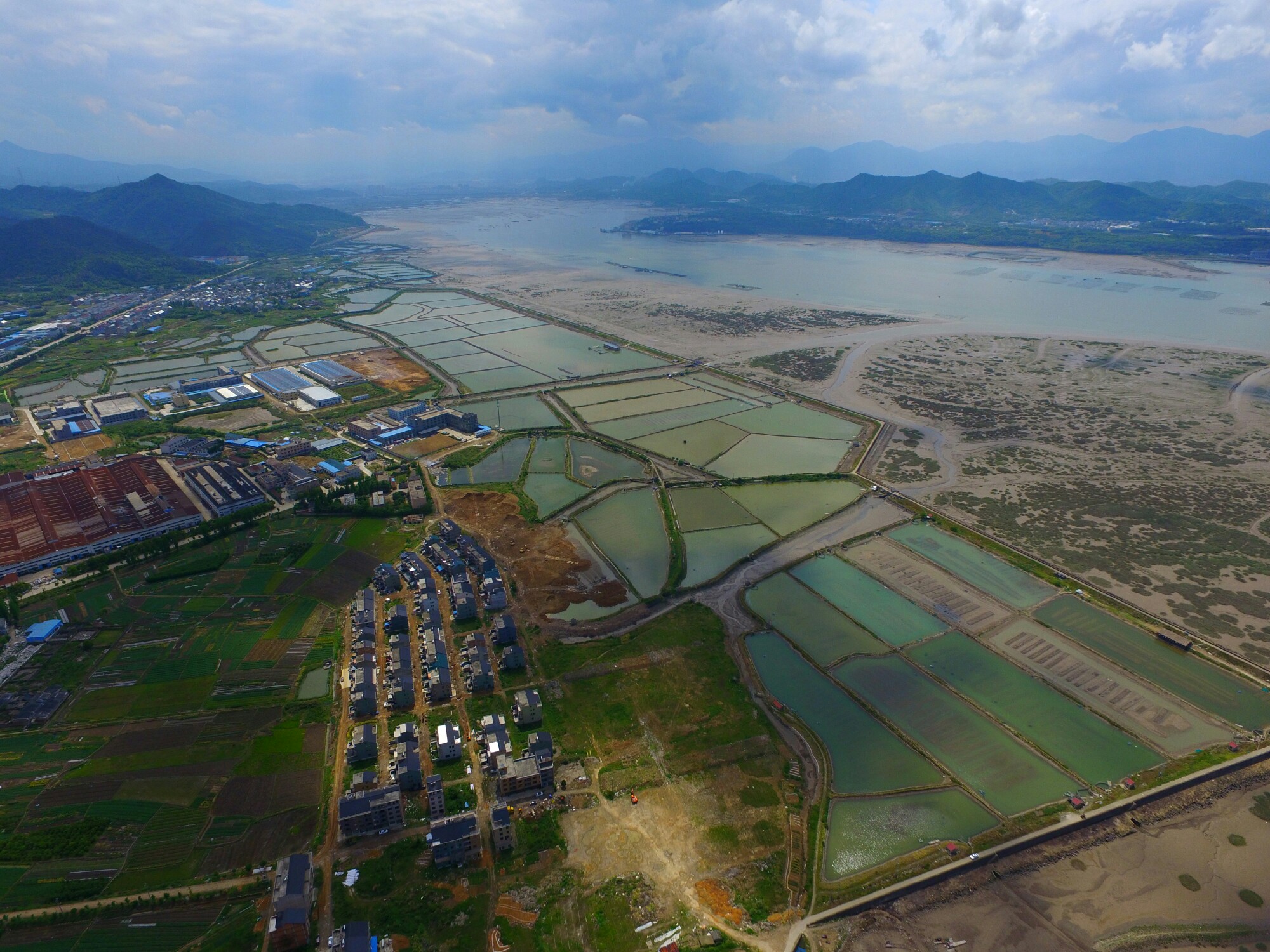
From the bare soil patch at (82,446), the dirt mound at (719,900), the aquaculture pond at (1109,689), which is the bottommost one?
the bare soil patch at (82,446)

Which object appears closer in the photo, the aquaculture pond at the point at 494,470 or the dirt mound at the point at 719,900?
the dirt mound at the point at 719,900

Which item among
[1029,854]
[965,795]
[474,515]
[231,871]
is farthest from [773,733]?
[474,515]

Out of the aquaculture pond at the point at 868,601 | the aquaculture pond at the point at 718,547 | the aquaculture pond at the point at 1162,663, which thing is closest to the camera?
the aquaculture pond at the point at 1162,663

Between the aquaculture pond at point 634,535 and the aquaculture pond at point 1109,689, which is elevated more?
the aquaculture pond at point 1109,689

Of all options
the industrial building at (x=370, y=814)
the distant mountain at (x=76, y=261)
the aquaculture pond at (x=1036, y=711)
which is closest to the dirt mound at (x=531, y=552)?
the industrial building at (x=370, y=814)

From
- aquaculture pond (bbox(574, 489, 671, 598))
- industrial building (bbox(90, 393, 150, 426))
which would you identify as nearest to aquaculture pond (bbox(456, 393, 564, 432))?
aquaculture pond (bbox(574, 489, 671, 598))

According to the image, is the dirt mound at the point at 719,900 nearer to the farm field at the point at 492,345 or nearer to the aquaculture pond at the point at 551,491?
the aquaculture pond at the point at 551,491
